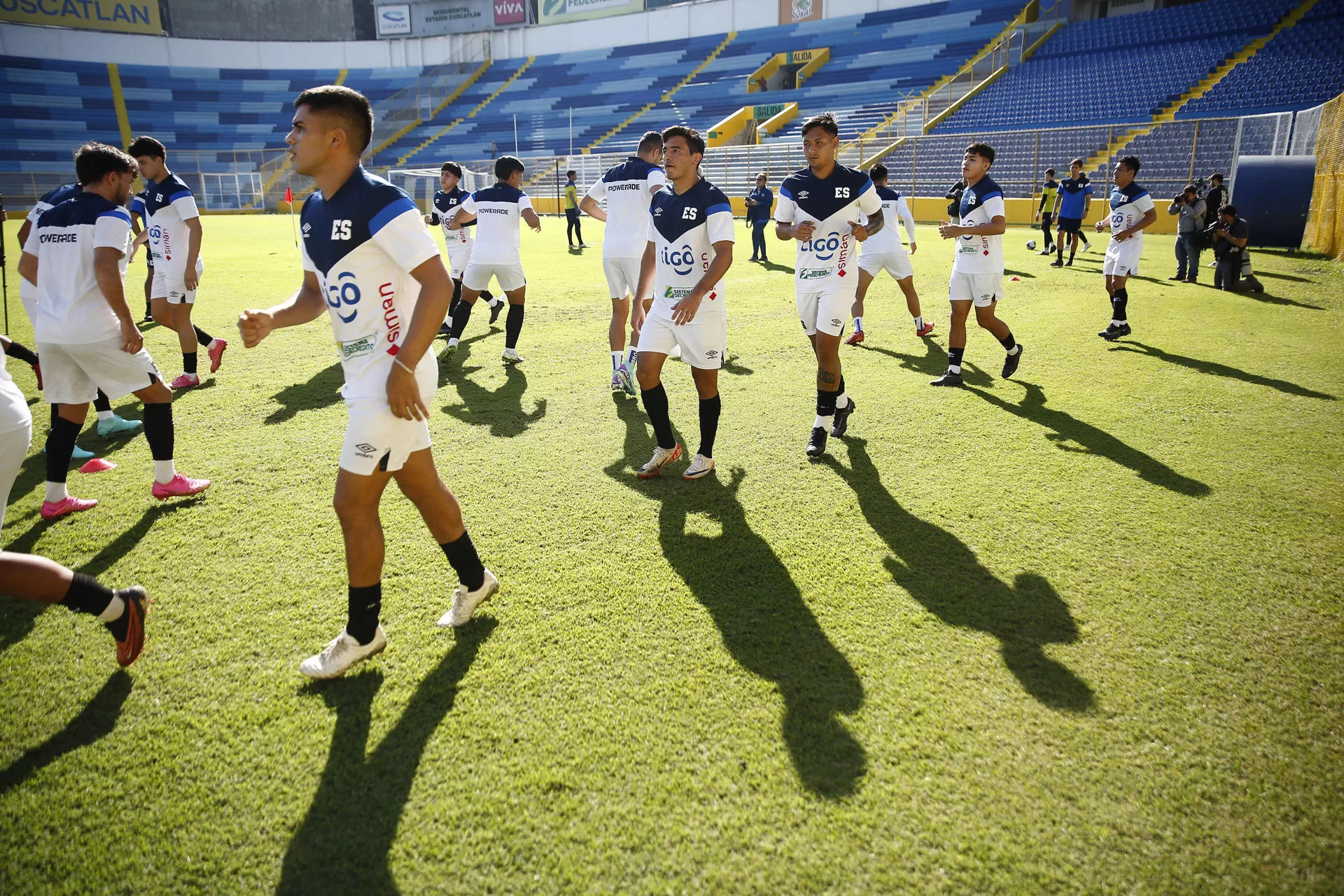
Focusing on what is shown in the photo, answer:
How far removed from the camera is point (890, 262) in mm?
9312

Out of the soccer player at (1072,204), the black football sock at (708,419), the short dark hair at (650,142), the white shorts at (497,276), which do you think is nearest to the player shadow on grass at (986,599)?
the black football sock at (708,419)

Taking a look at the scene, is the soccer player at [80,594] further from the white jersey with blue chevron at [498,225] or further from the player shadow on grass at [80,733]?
the white jersey with blue chevron at [498,225]

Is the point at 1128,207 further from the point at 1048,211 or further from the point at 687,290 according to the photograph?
the point at 1048,211

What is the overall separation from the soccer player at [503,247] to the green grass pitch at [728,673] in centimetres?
273

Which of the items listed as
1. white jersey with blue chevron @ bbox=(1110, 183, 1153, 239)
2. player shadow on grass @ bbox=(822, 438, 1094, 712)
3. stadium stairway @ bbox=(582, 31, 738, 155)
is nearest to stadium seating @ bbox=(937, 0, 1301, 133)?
stadium stairway @ bbox=(582, 31, 738, 155)

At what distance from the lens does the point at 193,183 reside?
38.8 meters

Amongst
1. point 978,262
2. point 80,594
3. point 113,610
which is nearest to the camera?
point 80,594

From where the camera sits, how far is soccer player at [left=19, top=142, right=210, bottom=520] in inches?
170

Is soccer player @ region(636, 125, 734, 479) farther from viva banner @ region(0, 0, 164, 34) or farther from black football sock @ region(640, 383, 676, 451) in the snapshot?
viva banner @ region(0, 0, 164, 34)

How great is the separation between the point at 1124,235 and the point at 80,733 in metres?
11.1

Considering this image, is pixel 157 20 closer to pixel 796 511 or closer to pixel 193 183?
pixel 193 183

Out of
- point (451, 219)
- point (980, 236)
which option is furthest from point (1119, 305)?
point (451, 219)

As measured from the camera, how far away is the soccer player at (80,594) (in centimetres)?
267

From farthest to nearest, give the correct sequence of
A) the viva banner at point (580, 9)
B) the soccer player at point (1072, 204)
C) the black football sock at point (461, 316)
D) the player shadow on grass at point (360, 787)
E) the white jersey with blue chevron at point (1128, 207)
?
the viva banner at point (580, 9)
the soccer player at point (1072, 204)
the white jersey with blue chevron at point (1128, 207)
the black football sock at point (461, 316)
the player shadow on grass at point (360, 787)
